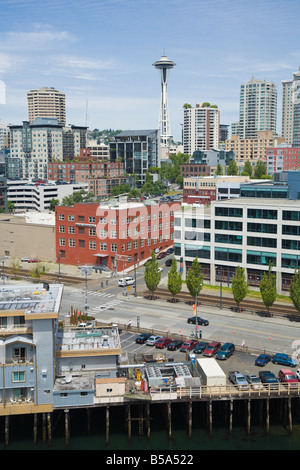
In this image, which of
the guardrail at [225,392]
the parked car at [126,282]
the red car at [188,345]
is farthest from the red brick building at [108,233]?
the guardrail at [225,392]

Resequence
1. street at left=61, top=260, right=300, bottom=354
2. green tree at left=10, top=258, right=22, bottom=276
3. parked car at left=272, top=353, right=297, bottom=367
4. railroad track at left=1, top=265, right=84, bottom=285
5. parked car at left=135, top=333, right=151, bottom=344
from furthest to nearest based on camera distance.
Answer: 1. green tree at left=10, top=258, right=22, bottom=276
2. railroad track at left=1, top=265, right=84, bottom=285
3. street at left=61, top=260, right=300, bottom=354
4. parked car at left=135, top=333, right=151, bottom=344
5. parked car at left=272, top=353, right=297, bottom=367

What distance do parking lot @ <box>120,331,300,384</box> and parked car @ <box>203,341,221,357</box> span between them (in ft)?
3.39

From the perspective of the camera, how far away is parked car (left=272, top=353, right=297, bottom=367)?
56831 millimetres

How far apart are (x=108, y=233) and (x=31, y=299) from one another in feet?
172

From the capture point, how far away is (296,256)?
266 ft

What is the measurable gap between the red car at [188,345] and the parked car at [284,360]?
9.67 metres

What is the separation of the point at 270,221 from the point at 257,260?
655cm

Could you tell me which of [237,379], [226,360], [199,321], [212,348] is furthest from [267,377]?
[199,321]

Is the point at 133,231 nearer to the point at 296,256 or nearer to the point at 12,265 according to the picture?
the point at 12,265

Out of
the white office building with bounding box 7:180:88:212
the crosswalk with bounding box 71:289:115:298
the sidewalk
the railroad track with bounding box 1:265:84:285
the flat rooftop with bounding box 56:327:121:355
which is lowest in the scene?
the sidewalk

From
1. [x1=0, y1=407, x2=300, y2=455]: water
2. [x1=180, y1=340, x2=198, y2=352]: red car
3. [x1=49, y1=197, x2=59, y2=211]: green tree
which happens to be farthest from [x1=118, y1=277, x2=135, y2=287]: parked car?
[x1=49, y1=197, x2=59, y2=211]: green tree

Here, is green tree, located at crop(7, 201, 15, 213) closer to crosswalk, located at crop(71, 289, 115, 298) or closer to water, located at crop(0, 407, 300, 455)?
crosswalk, located at crop(71, 289, 115, 298)
